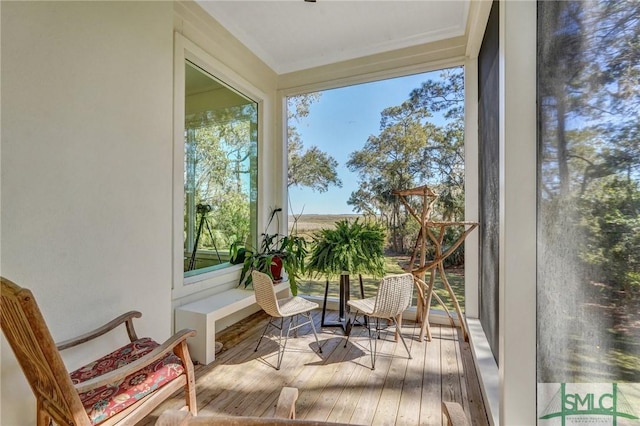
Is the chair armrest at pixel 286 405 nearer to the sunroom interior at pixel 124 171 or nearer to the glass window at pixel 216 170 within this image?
the sunroom interior at pixel 124 171

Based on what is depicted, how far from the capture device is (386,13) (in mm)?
2848

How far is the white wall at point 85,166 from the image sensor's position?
56.7 inches

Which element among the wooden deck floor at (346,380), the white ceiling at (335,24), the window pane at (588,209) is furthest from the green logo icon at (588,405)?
the white ceiling at (335,24)

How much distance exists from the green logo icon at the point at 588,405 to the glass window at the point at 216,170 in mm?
2841

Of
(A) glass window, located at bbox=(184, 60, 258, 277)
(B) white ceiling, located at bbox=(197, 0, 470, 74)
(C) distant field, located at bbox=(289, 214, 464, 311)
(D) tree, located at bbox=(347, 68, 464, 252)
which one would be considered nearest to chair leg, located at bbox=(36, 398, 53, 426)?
(A) glass window, located at bbox=(184, 60, 258, 277)

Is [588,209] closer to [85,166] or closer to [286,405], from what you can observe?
[286,405]

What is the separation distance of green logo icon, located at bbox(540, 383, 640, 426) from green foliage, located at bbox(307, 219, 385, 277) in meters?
1.72

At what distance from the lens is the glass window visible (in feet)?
9.41

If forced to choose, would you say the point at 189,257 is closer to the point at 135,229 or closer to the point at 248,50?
the point at 135,229

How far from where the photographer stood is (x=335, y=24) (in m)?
3.01

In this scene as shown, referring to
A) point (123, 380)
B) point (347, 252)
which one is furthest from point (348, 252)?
point (123, 380)

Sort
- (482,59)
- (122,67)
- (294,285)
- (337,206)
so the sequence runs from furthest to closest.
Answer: (337,206)
(294,285)
(482,59)
(122,67)

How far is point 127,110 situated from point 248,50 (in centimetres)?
189

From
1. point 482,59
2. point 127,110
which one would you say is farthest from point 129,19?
point 482,59
